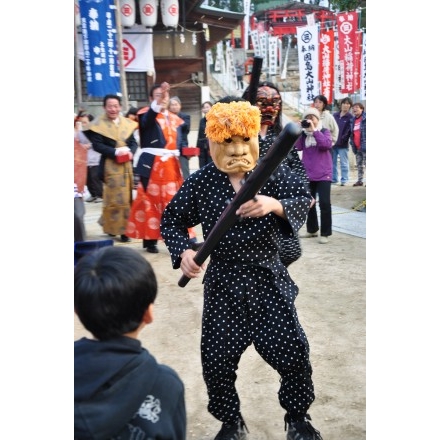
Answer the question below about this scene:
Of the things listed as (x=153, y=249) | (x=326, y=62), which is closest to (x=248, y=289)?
(x=153, y=249)

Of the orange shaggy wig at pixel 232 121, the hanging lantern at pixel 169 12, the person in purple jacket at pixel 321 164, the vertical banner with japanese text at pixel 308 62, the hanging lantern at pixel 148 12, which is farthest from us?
the hanging lantern at pixel 169 12

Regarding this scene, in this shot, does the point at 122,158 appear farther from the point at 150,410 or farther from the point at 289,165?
the point at 150,410

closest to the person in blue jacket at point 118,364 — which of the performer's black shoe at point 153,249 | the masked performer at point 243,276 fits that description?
the masked performer at point 243,276

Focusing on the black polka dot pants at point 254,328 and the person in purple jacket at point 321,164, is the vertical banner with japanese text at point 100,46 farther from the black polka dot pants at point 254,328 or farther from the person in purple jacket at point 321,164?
the black polka dot pants at point 254,328

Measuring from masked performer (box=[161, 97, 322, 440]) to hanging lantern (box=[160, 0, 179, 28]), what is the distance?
957 cm

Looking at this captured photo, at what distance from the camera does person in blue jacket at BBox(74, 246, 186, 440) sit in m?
1.13

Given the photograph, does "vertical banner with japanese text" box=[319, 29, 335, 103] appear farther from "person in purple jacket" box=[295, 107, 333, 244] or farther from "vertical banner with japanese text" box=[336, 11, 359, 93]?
"person in purple jacket" box=[295, 107, 333, 244]

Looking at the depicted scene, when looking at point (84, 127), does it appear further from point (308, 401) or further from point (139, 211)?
point (308, 401)

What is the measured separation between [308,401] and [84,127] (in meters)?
3.82

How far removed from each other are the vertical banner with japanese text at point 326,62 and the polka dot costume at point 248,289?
7590mm

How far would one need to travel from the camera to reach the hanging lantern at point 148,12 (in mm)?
10410

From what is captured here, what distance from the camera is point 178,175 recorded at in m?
4.90
